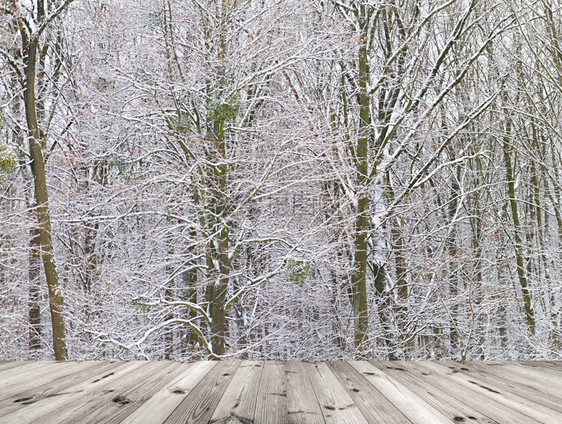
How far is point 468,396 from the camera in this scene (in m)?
1.71

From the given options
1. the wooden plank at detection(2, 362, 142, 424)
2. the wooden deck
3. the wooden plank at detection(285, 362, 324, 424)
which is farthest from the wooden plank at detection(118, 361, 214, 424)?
the wooden plank at detection(285, 362, 324, 424)

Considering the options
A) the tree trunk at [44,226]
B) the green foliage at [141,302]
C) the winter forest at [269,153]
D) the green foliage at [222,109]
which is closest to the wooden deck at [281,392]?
the green foliage at [141,302]

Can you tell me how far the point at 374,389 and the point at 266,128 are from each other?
15.1 ft

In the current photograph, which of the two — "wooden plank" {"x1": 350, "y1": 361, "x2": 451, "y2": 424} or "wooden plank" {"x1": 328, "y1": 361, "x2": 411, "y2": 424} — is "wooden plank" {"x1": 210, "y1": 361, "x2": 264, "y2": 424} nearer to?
"wooden plank" {"x1": 328, "y1": 361, "x2": 411, "y2": 424}

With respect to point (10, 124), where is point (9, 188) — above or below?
below

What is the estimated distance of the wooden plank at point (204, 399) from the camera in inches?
55.7

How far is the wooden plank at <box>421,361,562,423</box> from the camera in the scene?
1.45 meters

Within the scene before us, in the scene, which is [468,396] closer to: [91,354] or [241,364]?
[241,364]

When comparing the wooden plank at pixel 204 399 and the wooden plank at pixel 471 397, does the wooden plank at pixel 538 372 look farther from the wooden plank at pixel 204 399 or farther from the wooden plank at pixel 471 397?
the wooden plank at pixel 204 399

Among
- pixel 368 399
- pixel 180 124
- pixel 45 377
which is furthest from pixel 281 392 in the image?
pixel 180 124

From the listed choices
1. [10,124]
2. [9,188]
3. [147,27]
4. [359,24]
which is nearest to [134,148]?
[147,27]

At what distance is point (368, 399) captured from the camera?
164 centimetres

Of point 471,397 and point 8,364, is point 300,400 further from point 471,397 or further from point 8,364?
point 8,364

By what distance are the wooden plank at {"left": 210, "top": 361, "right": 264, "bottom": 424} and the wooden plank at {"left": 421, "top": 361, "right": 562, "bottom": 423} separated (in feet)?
2.86
